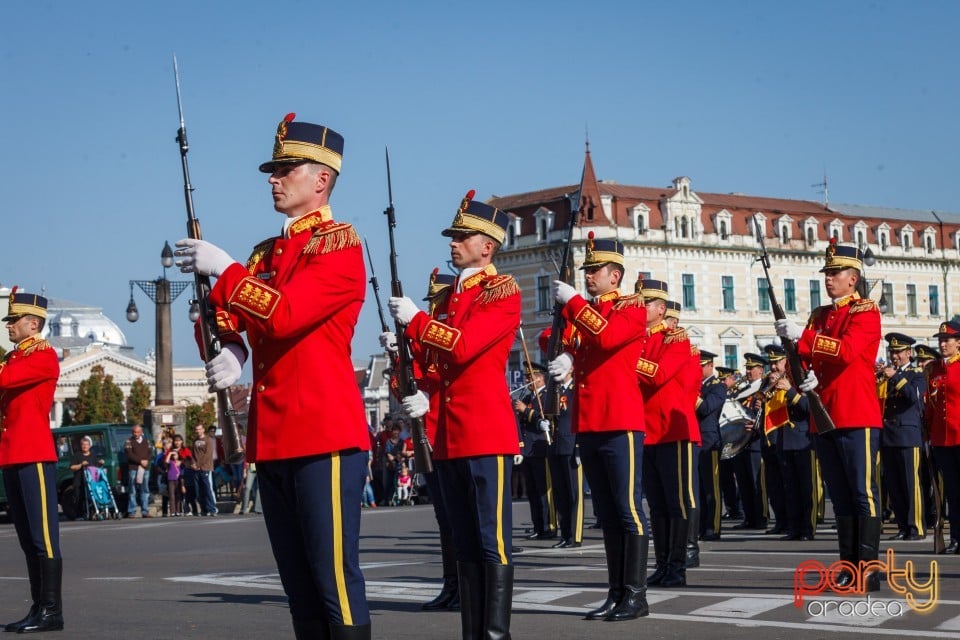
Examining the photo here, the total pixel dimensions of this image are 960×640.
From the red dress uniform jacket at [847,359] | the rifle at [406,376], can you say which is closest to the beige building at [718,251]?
the red dress uniform jacket at [847,359]

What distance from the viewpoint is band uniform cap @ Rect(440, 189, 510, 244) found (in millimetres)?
8141

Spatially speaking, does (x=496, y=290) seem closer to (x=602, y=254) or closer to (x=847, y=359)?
(x=602, y=254)

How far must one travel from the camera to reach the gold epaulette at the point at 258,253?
605cm

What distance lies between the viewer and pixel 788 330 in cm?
955

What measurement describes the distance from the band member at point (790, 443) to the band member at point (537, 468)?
9.05 ft

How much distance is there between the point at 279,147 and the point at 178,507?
26370 mm

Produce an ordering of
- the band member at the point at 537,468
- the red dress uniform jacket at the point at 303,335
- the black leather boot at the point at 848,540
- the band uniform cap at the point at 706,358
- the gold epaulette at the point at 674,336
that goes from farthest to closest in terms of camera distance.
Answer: the band member at the point at 537,468
the band uniform cap at the point at 706,358
the gold epaulette at the point at 674,336
the black leather boot at the point at 848,540
the red dress uniform jacket at the point at 303,335

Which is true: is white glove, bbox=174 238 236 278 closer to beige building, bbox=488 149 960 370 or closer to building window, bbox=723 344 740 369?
beige building, bbox=488 149 960 370

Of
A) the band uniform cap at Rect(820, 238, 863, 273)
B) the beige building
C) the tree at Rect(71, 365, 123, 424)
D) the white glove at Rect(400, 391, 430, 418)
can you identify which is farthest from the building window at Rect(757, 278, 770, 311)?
the white glove at Rect(400, 391, 430, 418)

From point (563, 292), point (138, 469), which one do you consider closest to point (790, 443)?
point (563, 292)

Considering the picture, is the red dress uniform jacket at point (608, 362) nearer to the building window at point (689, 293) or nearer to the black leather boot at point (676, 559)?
the black leather boot at point (676, 559)

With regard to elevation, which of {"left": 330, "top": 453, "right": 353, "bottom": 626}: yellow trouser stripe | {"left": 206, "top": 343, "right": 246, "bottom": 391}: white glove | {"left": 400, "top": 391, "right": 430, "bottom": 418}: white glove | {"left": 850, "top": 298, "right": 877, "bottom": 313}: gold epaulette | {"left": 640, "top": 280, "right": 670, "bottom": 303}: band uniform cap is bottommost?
{"left": 330, "top": 453, "right": 353, "bottom": 626}: yellow trouser stripe

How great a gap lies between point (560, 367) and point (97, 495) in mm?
22258

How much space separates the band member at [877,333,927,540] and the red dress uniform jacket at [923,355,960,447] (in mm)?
1936
